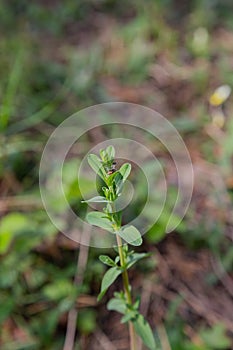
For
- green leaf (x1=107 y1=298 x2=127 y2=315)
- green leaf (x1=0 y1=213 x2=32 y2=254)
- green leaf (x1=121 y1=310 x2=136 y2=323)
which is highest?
green leaf (x1=0 y1=213 x2=32 y2=254)

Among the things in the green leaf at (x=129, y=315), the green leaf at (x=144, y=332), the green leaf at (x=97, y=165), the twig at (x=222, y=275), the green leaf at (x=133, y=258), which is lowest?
the green leaf at (x=144, y=332)

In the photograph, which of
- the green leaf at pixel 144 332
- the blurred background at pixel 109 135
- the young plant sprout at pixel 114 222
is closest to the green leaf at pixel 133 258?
the young plant sprout at pixel 114 222

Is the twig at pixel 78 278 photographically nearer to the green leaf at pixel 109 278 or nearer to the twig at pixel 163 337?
the twig at pixel 163 337

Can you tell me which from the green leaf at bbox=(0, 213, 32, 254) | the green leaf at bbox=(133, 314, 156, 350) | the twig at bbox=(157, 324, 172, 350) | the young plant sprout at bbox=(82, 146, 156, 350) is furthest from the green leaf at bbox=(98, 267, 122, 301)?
the green leaf at bbox=(0, 213, 32, 254)

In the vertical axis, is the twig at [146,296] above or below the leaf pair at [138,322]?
above

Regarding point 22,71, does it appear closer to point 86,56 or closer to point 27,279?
point 86,56

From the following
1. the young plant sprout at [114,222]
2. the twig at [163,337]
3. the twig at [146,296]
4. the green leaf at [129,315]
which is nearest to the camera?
the young plant sprout at [114,222]

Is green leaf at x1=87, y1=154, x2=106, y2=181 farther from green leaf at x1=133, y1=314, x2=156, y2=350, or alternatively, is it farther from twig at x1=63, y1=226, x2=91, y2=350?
twig at x1=63, y1=226, x2=91, y2=350
